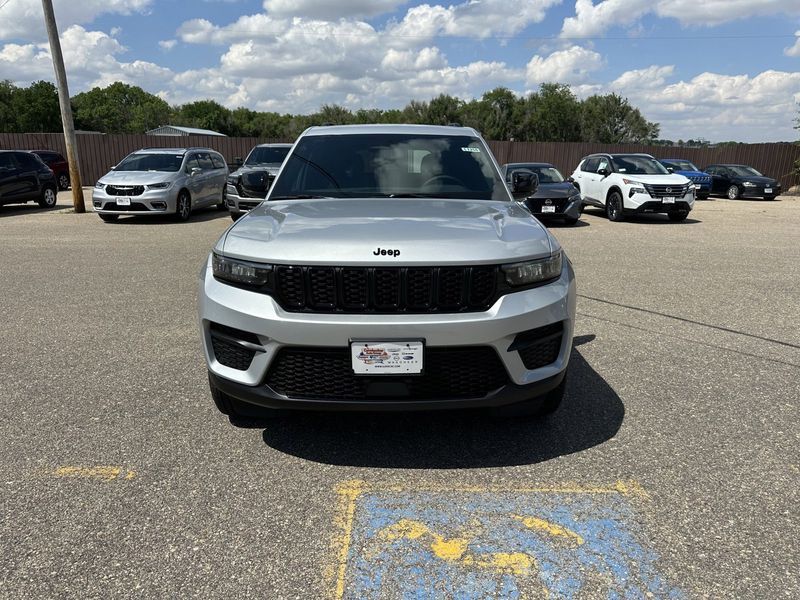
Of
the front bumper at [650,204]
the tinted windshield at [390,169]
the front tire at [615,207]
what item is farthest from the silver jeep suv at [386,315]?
the front tire at [615,207]

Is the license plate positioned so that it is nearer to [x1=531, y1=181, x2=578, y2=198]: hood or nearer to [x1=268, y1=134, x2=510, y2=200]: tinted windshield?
[x1=268, y1=134, x2=510, y2=200]: tinted windshield

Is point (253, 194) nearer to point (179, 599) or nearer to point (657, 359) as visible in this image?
point (179, 599)

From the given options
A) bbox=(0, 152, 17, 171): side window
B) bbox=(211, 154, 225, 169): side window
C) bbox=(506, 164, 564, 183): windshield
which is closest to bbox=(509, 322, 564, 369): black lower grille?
bbox=(506, 164, 564, 183): windshield

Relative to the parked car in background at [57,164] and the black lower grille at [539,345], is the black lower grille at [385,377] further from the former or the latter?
the parked car in background at [57,164]

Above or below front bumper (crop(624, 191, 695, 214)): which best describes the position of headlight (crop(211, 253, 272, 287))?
above

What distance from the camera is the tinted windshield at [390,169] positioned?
3994 mm

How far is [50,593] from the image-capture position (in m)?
2.10

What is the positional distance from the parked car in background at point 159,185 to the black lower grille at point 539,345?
12.3m

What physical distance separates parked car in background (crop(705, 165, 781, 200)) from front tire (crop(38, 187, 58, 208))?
25615mm

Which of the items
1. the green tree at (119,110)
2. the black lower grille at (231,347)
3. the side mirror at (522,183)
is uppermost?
the green tree at (119,110)

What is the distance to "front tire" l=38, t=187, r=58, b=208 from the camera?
55.1ft

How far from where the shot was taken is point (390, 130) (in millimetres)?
4523

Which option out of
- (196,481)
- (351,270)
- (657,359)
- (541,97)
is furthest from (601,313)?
(541,97)

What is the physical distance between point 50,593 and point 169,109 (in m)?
119
